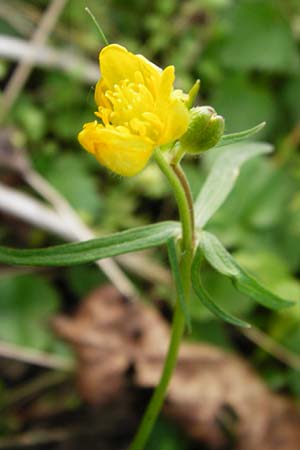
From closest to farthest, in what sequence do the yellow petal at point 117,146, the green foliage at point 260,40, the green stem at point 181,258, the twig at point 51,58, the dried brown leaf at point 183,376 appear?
the yellow petal at point 117,146, the green stem at point 181,258, the dried brown leaf at point 183,376, the twig at point 51,58, the green foliage at point 260,40

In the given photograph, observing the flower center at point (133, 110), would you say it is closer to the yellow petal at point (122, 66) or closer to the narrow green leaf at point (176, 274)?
the yellow petal at point (122, 66)

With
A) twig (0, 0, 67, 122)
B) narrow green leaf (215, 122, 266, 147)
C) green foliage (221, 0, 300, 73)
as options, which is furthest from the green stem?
green foliage (221, 0, 300, 73)

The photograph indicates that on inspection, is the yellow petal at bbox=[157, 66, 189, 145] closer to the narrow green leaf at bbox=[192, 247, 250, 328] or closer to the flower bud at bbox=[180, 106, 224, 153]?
the flower bud at bbox=[180, 106, 224, 153]

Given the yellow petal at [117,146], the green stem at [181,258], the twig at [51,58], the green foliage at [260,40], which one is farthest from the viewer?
the green foliage at [260,40]

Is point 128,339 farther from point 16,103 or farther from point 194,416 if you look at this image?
point 16,103

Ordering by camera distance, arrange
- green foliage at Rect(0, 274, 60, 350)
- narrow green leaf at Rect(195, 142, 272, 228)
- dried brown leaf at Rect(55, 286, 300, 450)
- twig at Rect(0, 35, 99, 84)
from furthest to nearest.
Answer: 1. twig at Rect(0, 35, 99, 84)
2. green foliage at Rect(0, 274, 60, 350)
3. dried brown leaf at Rect(55, 286, 300, 450)
4. narrow green leaf at Rect(195, 142, 272, 228)

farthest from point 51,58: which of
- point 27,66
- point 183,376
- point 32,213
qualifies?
point 183,376

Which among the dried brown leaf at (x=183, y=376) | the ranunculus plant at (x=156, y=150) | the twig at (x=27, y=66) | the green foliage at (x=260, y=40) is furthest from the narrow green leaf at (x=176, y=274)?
the green foliage at (x=260, y=40)

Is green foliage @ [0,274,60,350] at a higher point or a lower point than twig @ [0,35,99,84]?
lower
